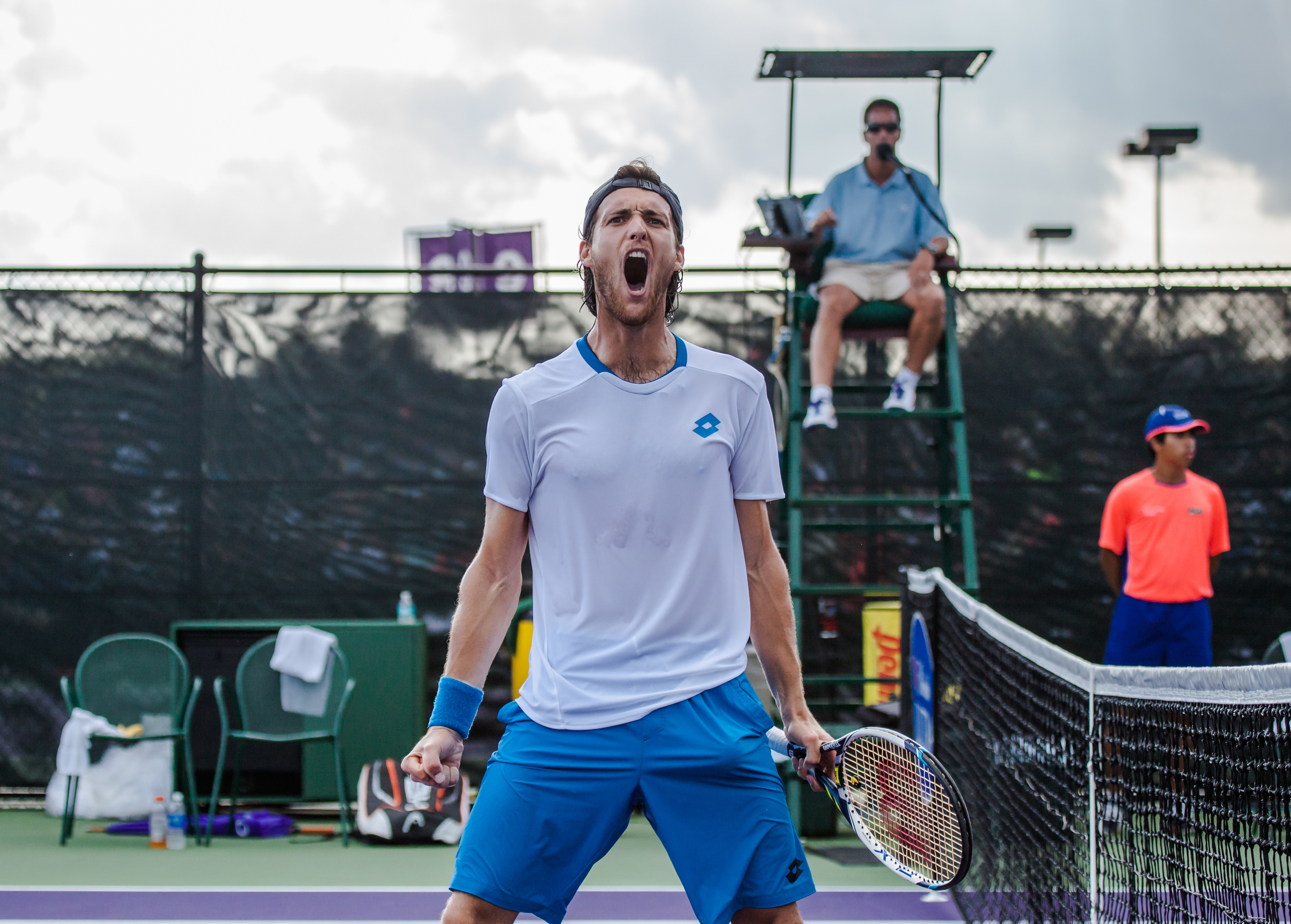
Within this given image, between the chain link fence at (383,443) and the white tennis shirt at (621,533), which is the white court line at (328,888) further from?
the white tennis shirt at (621,533)

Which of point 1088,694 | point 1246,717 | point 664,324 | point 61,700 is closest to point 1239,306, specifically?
point 1088,694

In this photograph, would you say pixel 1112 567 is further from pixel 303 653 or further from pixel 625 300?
pixel 625 300

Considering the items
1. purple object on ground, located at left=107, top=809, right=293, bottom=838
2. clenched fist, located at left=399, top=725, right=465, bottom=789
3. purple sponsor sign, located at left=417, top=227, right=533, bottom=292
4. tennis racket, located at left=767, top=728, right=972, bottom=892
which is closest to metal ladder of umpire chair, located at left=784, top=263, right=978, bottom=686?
purple sponsor sign, located at left=417, top=227, right=533, bottom=292

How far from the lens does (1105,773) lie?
327 cm

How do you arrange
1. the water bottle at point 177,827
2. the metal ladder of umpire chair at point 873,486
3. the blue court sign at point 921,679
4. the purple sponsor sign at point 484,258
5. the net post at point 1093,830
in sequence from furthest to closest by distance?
the purple sponsor sign at point 484,258 < the water bottle at point 177,827 < the metal ladder of umpire chair at point 873,486 < the blue court sign at point 921,679 < the net post at point 1093,830

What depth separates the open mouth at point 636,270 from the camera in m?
2.33

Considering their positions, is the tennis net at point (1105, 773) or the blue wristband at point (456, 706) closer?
the blue wristband at point (456, 706)

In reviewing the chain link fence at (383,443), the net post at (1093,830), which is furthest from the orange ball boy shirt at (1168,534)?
the net post at (1093,830)

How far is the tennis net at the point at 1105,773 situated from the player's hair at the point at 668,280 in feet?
4.22

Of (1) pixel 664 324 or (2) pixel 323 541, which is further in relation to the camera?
(2) pixel 323 541

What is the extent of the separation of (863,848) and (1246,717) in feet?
12.8

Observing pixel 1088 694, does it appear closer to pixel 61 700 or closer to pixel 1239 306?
pixel 1239 306

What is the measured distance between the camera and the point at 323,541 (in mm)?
7012

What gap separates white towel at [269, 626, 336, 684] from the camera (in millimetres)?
6430
